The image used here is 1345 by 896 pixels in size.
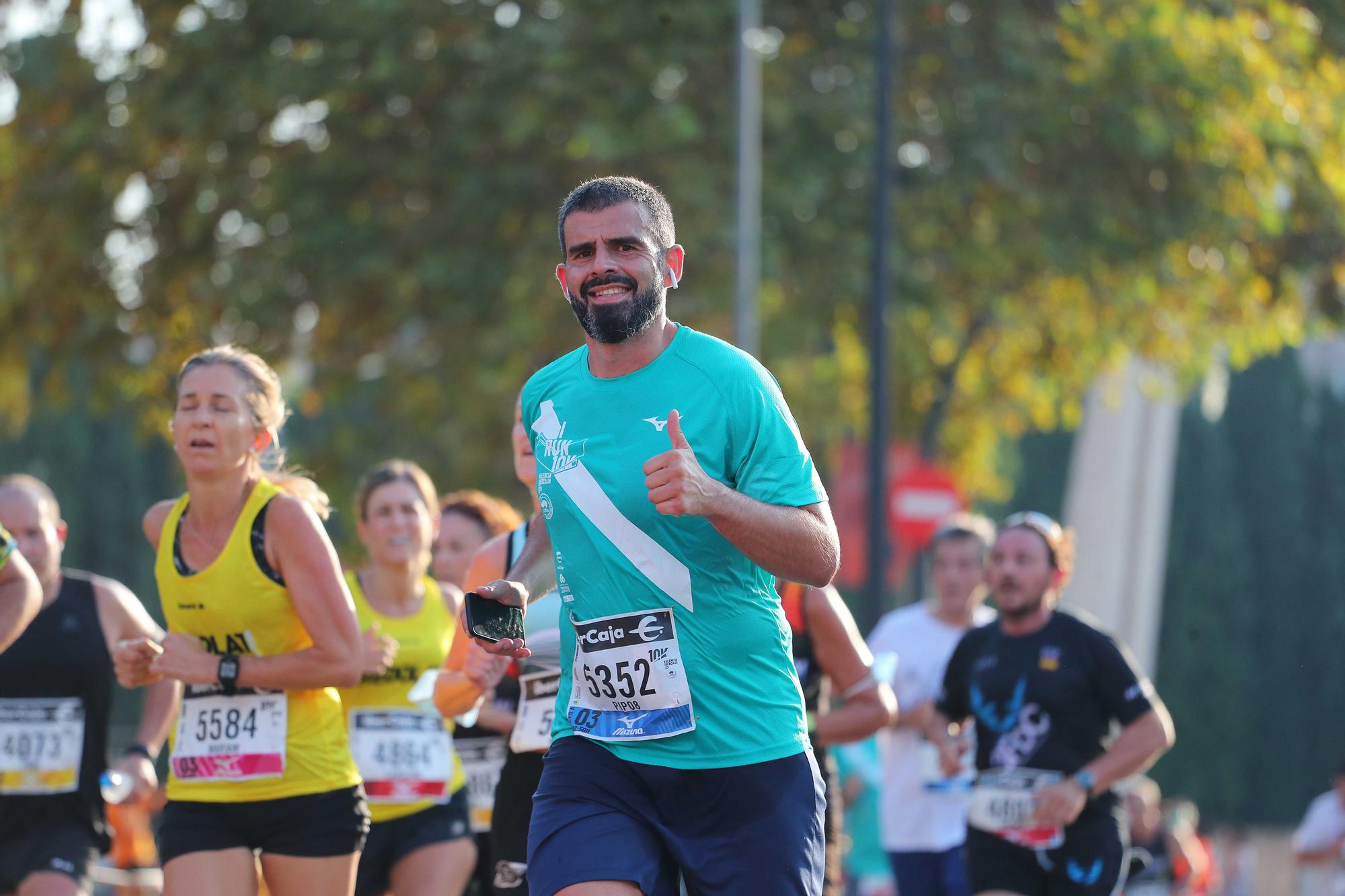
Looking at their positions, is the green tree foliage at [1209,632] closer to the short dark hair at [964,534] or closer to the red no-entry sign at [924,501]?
the red no-entry sign at [924,501]

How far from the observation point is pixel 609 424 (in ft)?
14.5

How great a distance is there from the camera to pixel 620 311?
4336mm

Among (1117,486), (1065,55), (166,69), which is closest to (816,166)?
(1065,55)

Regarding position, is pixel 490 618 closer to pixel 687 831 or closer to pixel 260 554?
pixel 687 831

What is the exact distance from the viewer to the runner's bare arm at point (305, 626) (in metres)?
5.61

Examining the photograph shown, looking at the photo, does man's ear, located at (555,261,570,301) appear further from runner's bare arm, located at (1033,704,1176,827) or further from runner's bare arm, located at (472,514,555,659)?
runner's bare arm, located at (1033,704,1176,827)


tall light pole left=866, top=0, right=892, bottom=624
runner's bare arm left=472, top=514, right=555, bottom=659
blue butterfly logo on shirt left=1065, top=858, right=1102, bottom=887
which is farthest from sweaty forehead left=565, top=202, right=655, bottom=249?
tall light pole left=866, top=0, right=892, bottom=624

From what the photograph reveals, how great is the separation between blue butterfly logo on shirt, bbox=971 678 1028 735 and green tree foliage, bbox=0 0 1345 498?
7.42 meters

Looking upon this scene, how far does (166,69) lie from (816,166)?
201 inches

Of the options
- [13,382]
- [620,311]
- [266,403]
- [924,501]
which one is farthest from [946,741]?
[13,382]

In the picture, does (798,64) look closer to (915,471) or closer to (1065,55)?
(1065,55)

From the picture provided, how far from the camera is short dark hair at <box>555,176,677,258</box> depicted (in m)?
4.36

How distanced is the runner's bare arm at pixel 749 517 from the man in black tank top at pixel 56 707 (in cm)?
377

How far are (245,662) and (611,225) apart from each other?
1999 millimetres
